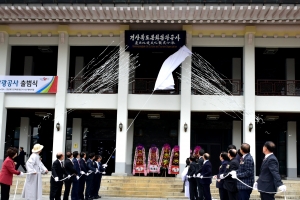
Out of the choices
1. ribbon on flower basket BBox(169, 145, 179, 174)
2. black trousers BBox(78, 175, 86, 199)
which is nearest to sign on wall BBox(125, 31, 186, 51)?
ribbon on flower basket BBox(169, 145, 179, 174)

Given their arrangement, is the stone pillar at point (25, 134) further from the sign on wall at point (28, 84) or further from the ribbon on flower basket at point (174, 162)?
the ribbon on flower basket at point (174, 162)

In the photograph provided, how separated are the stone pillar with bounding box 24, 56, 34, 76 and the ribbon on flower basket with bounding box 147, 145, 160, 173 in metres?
7.70

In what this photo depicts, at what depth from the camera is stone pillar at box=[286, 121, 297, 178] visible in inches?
843

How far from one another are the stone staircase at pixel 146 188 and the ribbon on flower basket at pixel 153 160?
2546 mm

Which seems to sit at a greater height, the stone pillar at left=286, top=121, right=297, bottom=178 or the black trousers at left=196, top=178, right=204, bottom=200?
the stone pillar at left=286, top=121, right=297, bottom=178

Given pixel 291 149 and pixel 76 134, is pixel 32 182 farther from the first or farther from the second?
pixel 291 149

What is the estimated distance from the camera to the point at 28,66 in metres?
22.3

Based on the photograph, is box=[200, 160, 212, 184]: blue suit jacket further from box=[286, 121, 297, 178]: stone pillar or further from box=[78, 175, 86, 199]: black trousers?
box=[286, 121, 297, 178]: stone pillar

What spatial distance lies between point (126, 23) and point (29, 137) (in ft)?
29.1

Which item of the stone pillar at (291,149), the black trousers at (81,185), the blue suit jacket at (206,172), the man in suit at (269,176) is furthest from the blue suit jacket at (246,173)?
the stone pillar at (291,149)

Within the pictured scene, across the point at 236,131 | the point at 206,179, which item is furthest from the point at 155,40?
the point at 206,179

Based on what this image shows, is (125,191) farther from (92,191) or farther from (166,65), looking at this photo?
(166,65)

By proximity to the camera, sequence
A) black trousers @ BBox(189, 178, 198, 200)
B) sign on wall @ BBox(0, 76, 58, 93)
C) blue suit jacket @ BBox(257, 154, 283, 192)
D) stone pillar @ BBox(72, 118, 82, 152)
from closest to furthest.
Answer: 1. blue suit jacket @ BBox(257, 154, 283, 192)
2. black trousers @ BBox(189, 178, 198, 200)
3. sign on wall @ BBox(0, 76, 58, 93)
4. stone pillar @ BBox(72, 118, 82, 152)

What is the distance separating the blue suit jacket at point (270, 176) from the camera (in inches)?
274
